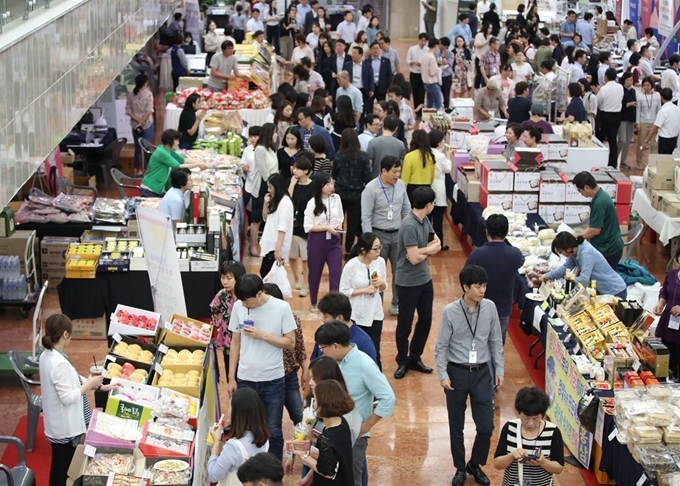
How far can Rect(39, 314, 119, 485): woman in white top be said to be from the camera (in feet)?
21.1

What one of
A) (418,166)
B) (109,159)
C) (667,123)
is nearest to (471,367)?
(418,166)

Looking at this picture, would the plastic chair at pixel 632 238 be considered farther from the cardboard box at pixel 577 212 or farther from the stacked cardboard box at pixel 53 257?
the stacked cardboard box at pixel 53 257

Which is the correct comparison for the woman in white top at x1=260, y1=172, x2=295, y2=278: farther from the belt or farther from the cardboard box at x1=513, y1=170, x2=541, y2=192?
the cardboard box at x1=513, y1=170, x2=541, y2=192

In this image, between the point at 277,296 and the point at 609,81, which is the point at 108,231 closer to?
the point at 277,296

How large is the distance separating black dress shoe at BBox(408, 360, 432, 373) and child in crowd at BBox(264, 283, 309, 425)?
2.02 meters

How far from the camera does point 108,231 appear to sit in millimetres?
11078

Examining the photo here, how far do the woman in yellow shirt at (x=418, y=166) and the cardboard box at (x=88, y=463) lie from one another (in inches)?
216

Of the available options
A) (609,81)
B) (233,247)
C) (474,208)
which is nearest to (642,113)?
(609,81)

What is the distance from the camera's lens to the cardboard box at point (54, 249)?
1079cm

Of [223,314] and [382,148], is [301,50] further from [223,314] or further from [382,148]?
[223,314]

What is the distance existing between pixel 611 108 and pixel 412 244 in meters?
8.29

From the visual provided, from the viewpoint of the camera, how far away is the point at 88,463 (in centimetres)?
597

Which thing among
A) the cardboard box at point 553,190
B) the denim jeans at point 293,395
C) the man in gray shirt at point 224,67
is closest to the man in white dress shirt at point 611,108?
the cardboard box at point 553,190

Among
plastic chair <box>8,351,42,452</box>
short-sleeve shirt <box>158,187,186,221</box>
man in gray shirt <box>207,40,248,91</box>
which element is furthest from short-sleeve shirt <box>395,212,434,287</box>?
man in gray shirt <box>207,40,248,91</box>
